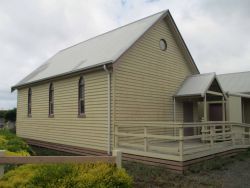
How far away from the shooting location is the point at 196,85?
Result: 49.3 ft

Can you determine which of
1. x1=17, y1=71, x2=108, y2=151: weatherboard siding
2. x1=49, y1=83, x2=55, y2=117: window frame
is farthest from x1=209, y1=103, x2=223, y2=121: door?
x1=49, y1=83, x2=55, y2=117: window frame

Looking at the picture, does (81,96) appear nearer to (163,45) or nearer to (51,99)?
(51,99)

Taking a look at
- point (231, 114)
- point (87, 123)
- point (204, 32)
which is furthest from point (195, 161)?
point (204, 32)

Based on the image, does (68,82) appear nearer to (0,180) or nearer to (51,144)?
(51,144)

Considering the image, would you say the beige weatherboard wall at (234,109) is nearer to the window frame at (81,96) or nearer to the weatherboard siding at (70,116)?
the weatherboard siding at (70,116)

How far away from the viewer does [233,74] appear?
26.6m

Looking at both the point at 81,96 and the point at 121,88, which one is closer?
the point at 121,88

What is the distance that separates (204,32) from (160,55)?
7.38 m

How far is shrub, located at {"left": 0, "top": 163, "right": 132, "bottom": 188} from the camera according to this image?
4824 millimetres

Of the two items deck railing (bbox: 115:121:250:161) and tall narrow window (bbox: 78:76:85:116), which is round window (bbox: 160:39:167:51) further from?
tall narrow window (bbox: 78:76:85:116)

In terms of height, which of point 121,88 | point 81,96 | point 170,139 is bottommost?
point 170,139

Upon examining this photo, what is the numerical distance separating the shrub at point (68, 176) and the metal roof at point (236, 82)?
796 inches

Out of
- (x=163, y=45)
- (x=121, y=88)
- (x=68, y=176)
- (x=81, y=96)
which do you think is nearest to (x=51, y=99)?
(x=81, y=96)

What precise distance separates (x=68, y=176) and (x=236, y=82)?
74.4 feet
